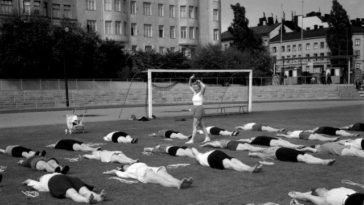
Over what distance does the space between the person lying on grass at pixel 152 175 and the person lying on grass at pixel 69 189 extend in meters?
1.28

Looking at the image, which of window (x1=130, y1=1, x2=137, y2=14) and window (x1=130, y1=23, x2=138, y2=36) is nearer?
window (x1=130, y1=23, x2=138, y2=36)

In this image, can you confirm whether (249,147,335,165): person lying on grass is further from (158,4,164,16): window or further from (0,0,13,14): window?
(158,4,164,16): window

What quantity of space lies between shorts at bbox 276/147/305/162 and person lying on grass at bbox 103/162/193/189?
10.6 ft

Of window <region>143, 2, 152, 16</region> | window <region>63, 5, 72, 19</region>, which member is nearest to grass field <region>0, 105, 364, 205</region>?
window <region>63, 5, 72, 19</region>

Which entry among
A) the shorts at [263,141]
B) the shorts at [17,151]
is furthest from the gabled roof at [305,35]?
the shorts at [17,151]

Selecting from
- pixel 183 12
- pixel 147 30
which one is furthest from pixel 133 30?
pixel 183 12

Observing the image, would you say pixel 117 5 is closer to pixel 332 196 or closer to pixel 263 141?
pixel 263 141

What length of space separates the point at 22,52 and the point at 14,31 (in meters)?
2.11

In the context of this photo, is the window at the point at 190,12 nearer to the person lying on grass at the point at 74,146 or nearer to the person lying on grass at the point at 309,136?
→ the person lying on grass at the point at 309,136

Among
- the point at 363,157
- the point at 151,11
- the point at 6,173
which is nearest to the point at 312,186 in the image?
the point at 363,157

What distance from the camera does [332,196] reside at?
7.05m

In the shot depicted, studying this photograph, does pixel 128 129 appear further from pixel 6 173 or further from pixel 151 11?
pixel 151 11

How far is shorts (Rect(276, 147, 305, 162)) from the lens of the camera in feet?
36.2

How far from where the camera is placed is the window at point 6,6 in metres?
59.3
